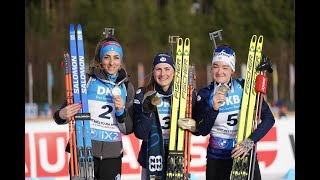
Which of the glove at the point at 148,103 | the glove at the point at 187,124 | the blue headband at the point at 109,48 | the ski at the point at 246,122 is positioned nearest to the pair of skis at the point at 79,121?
the blue headband at the point at 109,48

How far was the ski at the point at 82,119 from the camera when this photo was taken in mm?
5156

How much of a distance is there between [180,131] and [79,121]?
0.75 m

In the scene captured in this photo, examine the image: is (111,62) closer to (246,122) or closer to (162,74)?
(162,74)

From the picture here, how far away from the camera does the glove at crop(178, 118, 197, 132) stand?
17.0ft

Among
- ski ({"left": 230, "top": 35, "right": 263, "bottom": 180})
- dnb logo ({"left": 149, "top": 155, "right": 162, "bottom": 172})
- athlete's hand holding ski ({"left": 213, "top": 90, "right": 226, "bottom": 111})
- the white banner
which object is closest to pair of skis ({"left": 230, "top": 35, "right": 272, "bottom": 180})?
ski ({"left": 230, "top": 35, "right": 263, "bottom": 180})

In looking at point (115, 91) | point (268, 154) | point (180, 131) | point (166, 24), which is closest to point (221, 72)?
point (180, 131)

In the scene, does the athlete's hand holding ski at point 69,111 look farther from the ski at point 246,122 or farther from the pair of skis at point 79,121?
the ski at point 246,122

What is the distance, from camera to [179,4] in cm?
2969

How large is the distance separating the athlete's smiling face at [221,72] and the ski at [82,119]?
98 centimetres

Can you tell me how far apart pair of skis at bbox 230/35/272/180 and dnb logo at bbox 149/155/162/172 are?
541 millimetres

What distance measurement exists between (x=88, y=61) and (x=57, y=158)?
3.39 metres

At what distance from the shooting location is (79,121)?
5.18m
